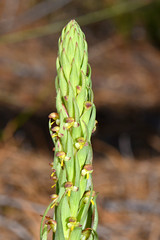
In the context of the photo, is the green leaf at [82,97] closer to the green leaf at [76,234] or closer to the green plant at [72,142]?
the green plant at [72,142]

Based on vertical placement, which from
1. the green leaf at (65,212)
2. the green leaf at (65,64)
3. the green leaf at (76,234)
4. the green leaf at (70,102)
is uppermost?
the green leaf at (65,64)

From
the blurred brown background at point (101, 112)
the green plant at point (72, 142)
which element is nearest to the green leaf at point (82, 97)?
the green plant at point (72, 142)

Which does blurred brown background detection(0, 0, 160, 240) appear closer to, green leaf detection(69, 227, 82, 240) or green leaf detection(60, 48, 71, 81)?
green leaf detection(60, 48, 71, 81)

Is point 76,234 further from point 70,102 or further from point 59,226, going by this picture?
point 70,102

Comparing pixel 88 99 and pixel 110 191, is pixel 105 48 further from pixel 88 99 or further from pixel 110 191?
pixel 88 99

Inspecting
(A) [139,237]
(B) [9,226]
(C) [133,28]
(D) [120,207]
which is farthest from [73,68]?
(C) [133,28]
